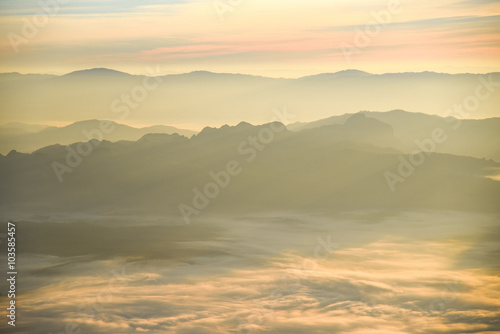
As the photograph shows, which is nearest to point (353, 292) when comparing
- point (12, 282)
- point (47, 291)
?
point (47, 291)

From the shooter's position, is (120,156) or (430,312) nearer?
(430,312)

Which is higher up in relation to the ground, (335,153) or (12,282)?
(335,153)

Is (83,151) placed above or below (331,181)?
above

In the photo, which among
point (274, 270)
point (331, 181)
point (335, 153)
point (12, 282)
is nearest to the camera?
point (12, 282)

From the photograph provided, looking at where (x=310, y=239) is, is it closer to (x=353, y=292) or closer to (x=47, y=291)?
(x=353, y=292)

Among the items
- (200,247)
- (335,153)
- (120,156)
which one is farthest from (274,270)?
(120,156)

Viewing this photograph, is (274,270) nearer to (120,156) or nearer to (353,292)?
(353,292)

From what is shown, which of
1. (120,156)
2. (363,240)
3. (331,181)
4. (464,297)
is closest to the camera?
Answer: (464,297)

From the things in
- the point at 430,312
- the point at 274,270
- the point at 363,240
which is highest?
the point at 363,240

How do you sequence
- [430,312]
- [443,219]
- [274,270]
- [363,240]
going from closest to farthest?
[430,312] < [274,270] < [363,240] < [443,219]
